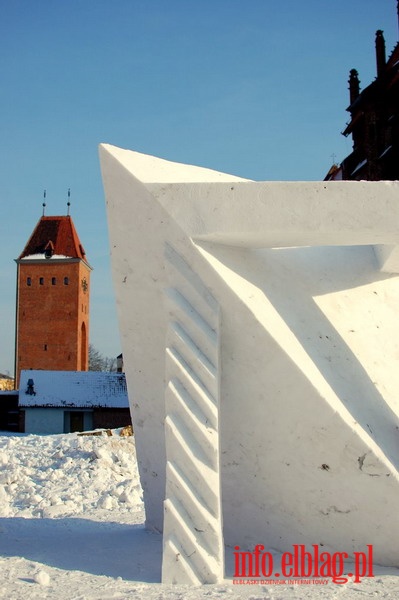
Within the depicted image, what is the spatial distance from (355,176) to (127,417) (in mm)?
19168

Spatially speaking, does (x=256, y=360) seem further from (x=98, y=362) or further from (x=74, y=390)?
(x=98, y=362)

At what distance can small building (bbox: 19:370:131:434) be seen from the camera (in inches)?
1547

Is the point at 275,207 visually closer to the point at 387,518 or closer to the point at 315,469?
the point at 315,469

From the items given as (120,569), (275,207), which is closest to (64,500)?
(120,569)

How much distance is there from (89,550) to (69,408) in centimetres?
3348

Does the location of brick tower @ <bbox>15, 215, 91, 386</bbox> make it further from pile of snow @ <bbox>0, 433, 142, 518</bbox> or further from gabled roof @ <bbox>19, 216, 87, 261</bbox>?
pile of snow @ <bbox>0, 433, 142, 518</bbox>

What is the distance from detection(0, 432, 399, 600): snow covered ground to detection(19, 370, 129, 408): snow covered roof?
25188 millimetres

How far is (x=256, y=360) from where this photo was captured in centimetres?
570

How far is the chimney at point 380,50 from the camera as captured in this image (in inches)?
1089

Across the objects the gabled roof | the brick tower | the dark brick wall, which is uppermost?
the gabled roof

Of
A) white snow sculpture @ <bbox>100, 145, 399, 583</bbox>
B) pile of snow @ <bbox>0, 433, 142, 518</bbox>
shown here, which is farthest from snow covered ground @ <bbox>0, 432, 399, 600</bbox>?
white snow sculpture @ <bbox>100, 145, 399, 583</bbox>

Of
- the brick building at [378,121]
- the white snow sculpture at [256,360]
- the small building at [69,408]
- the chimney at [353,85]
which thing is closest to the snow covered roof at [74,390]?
the small building at [69,408]

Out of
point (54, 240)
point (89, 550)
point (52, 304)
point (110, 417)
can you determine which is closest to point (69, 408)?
point (110, 417)

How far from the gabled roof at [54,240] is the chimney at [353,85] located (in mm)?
41015
